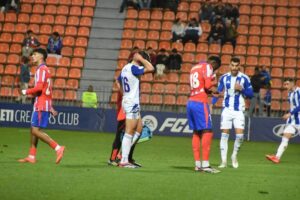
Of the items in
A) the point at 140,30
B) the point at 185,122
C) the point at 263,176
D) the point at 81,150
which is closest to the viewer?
→ the point at 263,176

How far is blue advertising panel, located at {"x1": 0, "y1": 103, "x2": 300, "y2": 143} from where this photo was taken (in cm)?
2683

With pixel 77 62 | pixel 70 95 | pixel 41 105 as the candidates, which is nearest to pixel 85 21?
pixel 77 62

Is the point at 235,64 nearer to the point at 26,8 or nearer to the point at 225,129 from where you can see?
the point at 225,129

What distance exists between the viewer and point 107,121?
27812 mm

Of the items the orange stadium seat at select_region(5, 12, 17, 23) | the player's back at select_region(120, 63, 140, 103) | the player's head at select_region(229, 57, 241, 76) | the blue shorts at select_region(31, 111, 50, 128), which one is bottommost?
the blue shorts at select_region(31, 111, 50, 128)

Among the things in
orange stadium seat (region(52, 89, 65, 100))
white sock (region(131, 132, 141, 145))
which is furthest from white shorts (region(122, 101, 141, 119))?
orange stadium seat (region(52, 89, 65, 100))

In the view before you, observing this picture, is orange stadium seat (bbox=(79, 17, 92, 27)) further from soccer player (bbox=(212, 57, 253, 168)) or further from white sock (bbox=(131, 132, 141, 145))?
white sock (bbox=(131, 132, 141, 145))

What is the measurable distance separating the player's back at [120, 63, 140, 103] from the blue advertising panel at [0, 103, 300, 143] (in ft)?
44.4

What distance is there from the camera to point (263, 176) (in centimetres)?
1297

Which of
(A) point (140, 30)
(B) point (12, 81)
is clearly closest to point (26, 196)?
(B) point (12, 81)

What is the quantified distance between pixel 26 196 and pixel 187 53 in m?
21.8

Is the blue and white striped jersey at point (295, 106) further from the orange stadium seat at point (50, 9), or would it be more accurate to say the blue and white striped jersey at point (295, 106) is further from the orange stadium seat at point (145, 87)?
the orange stadium seat at point (50, 9)

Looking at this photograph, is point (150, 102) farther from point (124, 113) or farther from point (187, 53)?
point (124, 113)

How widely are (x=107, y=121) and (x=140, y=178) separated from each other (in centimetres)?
1619
